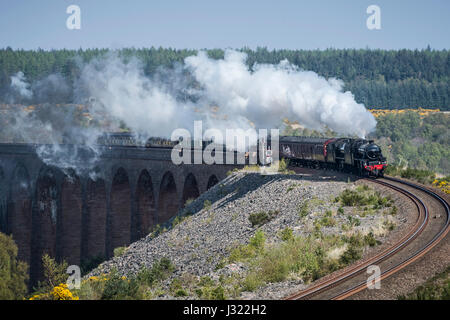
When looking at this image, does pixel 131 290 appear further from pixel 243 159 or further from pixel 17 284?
pixel 17 284

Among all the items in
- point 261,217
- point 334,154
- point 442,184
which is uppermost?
point 334,154

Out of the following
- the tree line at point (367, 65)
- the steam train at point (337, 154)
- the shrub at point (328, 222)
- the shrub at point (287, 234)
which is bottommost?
the shrub at point (287, 234)

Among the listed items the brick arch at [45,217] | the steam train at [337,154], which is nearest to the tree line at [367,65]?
the brick arch at [45,217]

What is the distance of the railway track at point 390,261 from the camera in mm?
13602

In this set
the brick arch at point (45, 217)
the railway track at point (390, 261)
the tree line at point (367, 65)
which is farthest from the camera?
the tree line at point (367, 65)

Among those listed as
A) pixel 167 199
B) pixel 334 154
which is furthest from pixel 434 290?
pixel 167 199

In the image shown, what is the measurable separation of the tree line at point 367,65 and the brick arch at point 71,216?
173 feet

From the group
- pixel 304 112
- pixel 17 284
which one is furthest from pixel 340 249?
pixel 17 284

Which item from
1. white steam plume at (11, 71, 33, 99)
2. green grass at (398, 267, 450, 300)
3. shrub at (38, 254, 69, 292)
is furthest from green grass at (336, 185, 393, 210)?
white steam plume at (11, 71, 33, 99)

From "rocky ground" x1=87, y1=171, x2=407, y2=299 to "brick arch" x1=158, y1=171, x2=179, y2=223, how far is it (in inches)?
351

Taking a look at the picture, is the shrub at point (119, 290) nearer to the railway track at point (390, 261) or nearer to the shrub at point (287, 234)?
the railway track at point (390, 261)

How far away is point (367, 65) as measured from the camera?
15688 centimetres

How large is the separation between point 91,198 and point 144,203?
27.2 feet

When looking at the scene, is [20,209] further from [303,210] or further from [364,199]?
[364,199]
